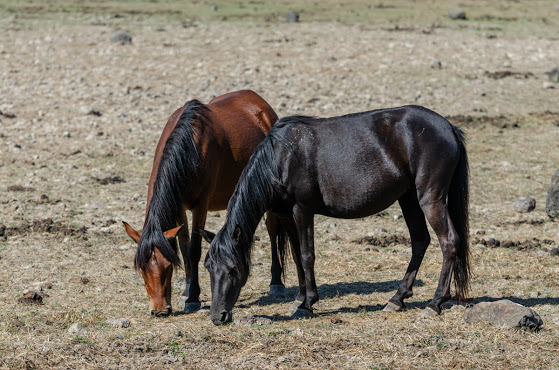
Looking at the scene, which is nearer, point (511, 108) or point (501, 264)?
point (501, 264)

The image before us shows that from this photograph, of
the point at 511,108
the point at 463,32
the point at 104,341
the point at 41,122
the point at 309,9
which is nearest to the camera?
the point at 104,341

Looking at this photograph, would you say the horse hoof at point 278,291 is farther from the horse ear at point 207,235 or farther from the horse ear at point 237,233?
the horse ear at point 237,233

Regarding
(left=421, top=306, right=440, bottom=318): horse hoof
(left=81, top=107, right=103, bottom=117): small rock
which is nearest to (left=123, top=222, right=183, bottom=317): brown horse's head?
(left=421, top=306, right=440, bottom=318): horse hoof

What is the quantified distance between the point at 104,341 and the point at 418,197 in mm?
2896

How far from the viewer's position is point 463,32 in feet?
72.8

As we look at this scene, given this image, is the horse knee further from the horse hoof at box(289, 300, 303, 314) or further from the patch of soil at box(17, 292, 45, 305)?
the patch of soil at box(17, 292, 45, 305)

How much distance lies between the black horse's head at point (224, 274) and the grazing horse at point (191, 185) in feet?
1.14

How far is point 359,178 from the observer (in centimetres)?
670

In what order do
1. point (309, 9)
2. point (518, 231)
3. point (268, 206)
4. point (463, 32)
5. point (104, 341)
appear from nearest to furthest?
point (104, 341) < point (268, 206) < point (518, 231) < point (463, 32) < point (309, 9)

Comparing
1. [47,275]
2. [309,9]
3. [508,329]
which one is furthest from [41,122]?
[309,9]

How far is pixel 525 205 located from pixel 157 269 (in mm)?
5670

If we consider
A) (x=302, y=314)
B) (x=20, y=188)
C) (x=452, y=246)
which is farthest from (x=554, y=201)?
(x=20, y=188)

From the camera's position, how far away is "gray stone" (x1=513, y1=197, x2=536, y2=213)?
33.2 ft

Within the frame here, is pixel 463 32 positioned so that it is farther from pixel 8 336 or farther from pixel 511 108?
pixel 8 336
